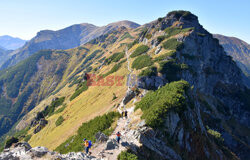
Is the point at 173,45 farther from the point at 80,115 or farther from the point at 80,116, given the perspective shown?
the point at 80,116

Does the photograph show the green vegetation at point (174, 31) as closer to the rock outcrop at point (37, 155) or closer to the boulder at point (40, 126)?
the boulder at point (40, 126)

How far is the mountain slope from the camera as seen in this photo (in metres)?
28.6

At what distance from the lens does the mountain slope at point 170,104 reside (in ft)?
93.9

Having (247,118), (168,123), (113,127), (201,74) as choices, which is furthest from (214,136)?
(247,118)

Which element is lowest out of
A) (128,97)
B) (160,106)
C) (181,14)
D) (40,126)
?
(40,126)

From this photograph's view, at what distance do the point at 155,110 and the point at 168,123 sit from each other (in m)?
3.46

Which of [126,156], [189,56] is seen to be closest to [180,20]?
[189,56]

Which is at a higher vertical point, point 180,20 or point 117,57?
point 180,20

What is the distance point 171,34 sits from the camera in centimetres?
10194

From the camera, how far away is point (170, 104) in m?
30.6

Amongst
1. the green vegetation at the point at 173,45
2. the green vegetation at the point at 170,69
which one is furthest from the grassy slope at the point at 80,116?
the green vegetation at the point at 173,45

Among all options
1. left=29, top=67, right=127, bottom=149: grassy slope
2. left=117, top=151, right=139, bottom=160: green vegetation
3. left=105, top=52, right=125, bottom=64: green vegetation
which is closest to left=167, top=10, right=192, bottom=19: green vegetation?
left=105, top=52, right=125, bottom=64: green vegetation

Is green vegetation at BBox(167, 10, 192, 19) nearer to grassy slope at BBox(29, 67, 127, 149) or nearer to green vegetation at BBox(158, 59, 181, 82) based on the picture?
green vegetation at BBox(158, 59, 181, 82)

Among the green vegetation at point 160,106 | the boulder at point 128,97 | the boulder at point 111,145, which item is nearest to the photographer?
the boulder at point 111,145
